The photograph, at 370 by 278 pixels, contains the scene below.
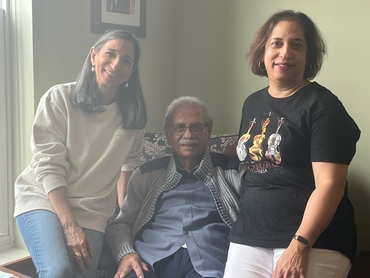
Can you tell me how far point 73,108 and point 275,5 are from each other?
0.96 meters

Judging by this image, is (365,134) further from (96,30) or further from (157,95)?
(96,30)

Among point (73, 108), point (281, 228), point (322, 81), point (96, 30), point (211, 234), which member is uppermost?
point (96, 30)

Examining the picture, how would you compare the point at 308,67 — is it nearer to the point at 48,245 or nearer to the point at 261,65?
the point at 261,65

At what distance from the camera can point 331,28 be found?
169 centimetres

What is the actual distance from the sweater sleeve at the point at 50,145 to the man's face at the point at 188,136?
1.39 feet

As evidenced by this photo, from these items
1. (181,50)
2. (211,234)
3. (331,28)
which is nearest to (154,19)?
(181,50)

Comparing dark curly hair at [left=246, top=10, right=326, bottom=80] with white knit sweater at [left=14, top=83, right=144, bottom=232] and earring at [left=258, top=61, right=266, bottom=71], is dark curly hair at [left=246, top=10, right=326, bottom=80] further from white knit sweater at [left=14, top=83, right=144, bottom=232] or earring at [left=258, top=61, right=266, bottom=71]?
white knit sweater at [left=14, top=83, right=144, bottom=232]

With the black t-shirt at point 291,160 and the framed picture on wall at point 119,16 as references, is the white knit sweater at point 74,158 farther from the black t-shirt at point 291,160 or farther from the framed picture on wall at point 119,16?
the black t-shirt at point 291,160

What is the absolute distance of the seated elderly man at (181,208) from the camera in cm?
150

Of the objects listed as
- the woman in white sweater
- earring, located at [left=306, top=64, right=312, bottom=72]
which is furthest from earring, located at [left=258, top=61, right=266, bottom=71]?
the woman in white sweater

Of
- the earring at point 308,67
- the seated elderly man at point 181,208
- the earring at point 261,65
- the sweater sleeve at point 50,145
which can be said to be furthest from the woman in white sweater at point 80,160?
the earring at point 308,67

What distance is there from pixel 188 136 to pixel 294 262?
64 centimetres

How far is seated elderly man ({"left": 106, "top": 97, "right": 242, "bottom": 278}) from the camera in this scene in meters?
1.50

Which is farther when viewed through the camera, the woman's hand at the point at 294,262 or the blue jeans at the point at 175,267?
the blue jeans at the point at 175,267
